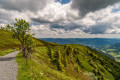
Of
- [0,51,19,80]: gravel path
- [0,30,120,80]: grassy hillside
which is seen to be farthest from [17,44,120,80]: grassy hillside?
[0,51,19,80]: gravel path

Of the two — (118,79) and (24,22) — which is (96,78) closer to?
(118,79)

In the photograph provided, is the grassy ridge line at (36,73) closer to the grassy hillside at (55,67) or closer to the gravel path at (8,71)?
the grassy hillside at (55,67)

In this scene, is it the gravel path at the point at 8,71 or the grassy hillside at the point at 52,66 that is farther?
the grassy hillside at the point at 52,66

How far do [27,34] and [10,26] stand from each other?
7.96 metres

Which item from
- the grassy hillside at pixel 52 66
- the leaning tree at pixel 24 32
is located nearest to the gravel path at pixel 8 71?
the grassy hillside at pixel 52 66

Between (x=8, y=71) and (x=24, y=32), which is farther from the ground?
(x=24, y=32)

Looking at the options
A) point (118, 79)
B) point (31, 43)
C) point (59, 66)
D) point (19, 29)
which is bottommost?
point (118, 79)

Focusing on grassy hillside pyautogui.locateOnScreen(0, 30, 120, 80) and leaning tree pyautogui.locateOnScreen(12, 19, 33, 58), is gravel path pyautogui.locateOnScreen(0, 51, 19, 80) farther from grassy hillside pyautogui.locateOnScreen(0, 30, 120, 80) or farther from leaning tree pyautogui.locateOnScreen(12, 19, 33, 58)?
leaning tree pyautogui.locateOnScreen(12, 19, 33, 58)

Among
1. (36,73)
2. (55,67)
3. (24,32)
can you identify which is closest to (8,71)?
(36,73)

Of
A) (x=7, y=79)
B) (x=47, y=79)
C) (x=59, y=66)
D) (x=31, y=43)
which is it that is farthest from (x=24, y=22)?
(x=59, y=66)

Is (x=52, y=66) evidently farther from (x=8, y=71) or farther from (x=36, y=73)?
(x=8, y=71)

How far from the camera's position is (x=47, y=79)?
623 inches

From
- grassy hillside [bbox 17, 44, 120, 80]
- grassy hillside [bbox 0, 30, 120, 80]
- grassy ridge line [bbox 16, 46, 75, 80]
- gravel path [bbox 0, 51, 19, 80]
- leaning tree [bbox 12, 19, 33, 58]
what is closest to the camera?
gravel path [bbox 0, 51, 19, 80]

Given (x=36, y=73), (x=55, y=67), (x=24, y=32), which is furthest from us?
(x=55, y=67)
